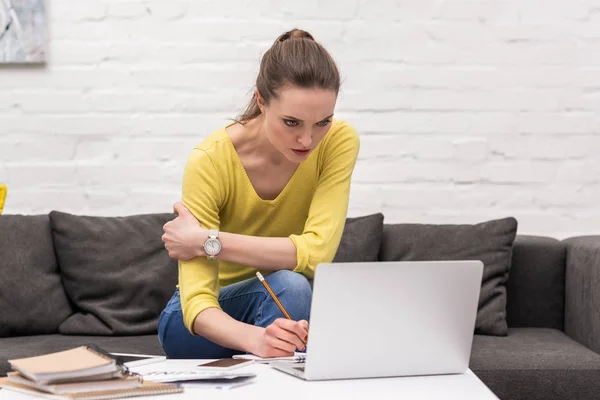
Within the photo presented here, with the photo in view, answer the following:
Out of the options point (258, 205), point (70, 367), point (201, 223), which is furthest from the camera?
point (258, 205)

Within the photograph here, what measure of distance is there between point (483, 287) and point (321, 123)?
113 centimetres

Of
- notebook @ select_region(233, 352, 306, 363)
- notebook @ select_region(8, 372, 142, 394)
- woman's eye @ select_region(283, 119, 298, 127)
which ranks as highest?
woman's eye @ select_region(283, 119, 298, 127)

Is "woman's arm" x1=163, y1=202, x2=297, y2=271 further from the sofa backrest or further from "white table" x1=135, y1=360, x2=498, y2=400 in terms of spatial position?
the sofa backrest

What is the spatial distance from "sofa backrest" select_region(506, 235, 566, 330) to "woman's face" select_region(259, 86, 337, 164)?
1.25 meters

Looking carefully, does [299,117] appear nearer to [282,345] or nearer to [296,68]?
[296,68]

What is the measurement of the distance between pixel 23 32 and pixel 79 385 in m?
1.98

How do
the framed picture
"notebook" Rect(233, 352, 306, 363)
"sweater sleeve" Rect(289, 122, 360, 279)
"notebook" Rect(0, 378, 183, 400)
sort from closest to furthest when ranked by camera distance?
"notebook" Rect(0, 378, 183, 400), "notebook" Rect(233, 352, 306, 363), "sweater sleeve" Rect(289, 122, 360, 279), the framed picture

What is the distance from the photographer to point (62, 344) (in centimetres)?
241

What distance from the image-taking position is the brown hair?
1.72 metres

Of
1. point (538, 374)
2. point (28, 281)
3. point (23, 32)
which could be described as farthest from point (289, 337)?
point (23, 32)

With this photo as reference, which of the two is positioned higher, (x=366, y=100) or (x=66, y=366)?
(x=366, y=100)

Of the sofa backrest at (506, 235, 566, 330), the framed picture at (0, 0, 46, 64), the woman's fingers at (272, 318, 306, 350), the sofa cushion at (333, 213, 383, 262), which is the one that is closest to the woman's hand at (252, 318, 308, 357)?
the woman's fingers at (272, 318, 306, 350)

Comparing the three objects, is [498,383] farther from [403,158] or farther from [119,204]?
[119,204]

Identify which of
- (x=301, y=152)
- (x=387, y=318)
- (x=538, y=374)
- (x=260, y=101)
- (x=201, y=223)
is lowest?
(x=538, y=374)
